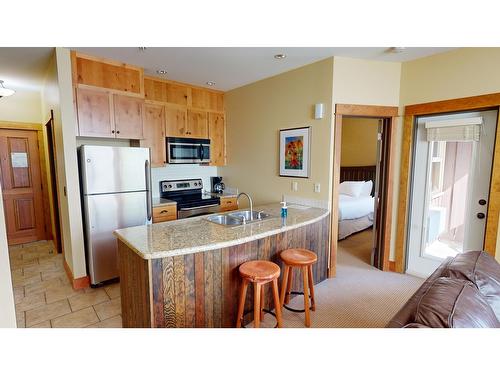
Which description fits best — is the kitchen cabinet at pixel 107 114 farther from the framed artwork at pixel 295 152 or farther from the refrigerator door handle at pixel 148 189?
the framed artwork at pixel 295 152

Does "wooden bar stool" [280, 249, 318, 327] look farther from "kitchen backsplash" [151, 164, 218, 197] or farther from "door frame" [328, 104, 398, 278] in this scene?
"kitchen backsplash" [151, 164, 218, 197]

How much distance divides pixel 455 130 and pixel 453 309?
8.81ft

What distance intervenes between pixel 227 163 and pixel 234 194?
1.92 ft

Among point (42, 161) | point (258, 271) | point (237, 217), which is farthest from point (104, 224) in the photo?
point (42, 161)

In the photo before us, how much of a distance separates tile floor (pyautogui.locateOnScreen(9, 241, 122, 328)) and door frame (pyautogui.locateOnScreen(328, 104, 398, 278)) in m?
2.51

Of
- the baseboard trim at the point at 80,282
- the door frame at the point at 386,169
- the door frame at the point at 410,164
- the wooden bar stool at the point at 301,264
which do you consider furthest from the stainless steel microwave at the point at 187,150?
the door frame at the point at 410,164

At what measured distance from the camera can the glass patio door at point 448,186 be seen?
2.73m

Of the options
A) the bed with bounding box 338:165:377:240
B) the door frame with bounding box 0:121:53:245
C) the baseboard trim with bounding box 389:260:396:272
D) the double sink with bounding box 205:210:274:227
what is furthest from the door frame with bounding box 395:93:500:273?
the door frame with bounding box 0:121:53:245

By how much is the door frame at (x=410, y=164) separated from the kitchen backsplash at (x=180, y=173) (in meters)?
3.11

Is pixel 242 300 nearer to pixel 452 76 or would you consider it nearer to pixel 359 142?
pixel 452 76

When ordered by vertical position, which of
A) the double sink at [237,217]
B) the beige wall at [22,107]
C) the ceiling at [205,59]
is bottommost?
the double sink at [237,217]
